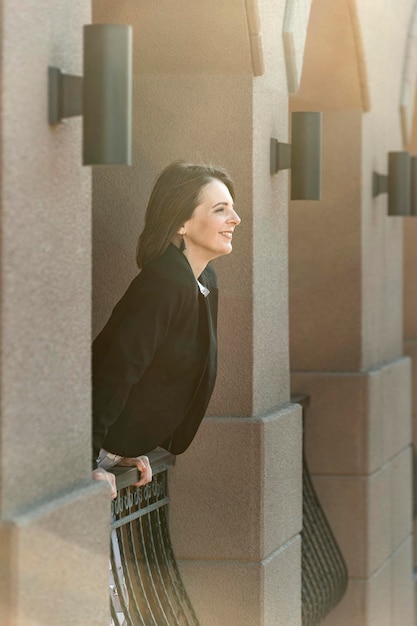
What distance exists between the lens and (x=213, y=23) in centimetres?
655

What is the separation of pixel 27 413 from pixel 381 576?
619 centimetres

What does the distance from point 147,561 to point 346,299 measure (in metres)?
3.33

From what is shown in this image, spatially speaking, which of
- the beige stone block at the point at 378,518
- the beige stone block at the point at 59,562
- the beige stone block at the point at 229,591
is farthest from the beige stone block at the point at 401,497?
Answer: the beige stone block at the point at 59,562

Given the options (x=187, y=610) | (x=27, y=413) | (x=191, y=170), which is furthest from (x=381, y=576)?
(x=27, y=413)

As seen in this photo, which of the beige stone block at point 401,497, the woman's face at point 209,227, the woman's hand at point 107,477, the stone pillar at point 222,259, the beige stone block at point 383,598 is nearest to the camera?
the woman's hand at point 107,477

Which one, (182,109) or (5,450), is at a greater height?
(182,109)

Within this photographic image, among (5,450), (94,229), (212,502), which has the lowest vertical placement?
(212,502)

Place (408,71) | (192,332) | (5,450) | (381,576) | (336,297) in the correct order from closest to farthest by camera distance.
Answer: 1. (5,450)
2. (192,332)
3. (336,297)
4. (381,576)
5. (408,71)

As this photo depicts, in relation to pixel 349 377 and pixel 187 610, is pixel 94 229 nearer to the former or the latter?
pixel 187 610

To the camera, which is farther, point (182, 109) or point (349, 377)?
point (349, 377)

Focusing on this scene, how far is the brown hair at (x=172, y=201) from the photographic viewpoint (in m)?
5.59

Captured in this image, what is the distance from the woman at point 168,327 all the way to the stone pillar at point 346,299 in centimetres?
351

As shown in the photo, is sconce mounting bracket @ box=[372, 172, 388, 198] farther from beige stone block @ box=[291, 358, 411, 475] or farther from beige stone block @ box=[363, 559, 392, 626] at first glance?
beige stone block @ box=[363, 559, 392, 626]

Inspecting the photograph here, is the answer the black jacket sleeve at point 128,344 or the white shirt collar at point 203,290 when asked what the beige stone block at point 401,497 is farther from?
the black jacket sleeve at point 128,344
